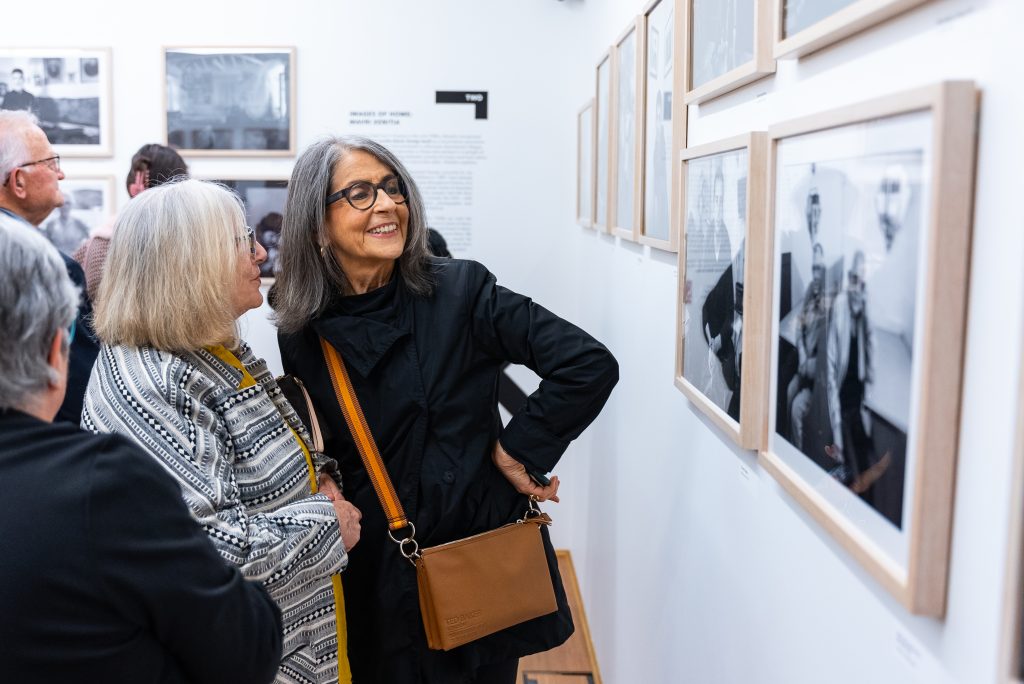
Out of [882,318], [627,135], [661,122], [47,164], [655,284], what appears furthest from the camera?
[47,164]

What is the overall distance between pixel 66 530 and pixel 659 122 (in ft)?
5.50

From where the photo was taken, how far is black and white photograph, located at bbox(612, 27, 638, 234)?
263 centimetres

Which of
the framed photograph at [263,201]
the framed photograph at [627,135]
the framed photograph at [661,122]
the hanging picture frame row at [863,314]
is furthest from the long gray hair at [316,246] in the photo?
the framed photograph at [263,201]

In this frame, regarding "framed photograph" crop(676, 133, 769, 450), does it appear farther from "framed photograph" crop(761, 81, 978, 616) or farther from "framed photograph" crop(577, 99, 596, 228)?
"framed photograph" crop(577, 99, 596, 228)

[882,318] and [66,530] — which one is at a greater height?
[882,318]

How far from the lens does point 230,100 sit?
15.3ft

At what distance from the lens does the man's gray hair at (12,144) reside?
2844 millimetres

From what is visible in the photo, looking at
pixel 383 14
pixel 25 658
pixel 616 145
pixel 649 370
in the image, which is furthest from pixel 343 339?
pixel 383 14

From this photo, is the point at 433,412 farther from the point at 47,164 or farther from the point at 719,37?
the point at 47,164

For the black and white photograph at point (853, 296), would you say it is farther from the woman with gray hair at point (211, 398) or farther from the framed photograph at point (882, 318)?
the woman with gray hair at point (211, 398)

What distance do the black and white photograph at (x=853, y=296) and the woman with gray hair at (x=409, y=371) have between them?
0.91 metres

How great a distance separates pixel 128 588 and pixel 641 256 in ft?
5.92

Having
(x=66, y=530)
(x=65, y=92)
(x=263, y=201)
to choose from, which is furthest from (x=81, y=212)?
(x=66, y=530)

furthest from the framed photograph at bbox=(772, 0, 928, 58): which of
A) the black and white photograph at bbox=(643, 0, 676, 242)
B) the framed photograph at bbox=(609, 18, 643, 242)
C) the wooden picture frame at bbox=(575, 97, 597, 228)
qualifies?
the wooden picture frame at bbox=(575, 97, 597, 228)
